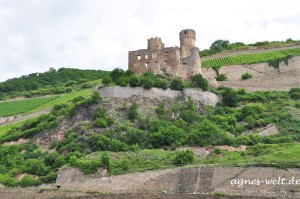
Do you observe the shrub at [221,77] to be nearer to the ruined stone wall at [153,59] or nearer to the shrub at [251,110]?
the ruined stone wall at [153,59]

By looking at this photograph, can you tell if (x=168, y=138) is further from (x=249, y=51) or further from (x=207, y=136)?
Answer: (x=249, y=51)

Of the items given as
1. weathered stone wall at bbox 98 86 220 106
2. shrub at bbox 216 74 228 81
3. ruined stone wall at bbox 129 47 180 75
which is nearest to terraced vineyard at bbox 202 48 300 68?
shrub at bbox 216 74 228 81

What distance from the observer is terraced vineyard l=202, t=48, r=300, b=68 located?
65812 mm

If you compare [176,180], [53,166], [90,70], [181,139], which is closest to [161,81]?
[181,139]

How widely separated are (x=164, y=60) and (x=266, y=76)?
9.83 metres

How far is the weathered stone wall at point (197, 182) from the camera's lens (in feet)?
108

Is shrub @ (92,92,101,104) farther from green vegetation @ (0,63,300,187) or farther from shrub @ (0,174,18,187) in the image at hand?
shrub @ (0,174,18,187)

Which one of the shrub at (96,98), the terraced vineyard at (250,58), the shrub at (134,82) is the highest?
the terraced vineyard at (250,58)

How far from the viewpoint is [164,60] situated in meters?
56.6

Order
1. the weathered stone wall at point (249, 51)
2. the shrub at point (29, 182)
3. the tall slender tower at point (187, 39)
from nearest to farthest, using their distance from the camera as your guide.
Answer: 1. the shrub at point (29, 182)
2. the tall slender tower at point (187, 39)
3. the weathered stone wall at point (249, 51)

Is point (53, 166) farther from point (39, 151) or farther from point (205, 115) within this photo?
point (205, 115)

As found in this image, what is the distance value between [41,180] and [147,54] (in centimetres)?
1910

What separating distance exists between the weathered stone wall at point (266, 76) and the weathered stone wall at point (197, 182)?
22.9m

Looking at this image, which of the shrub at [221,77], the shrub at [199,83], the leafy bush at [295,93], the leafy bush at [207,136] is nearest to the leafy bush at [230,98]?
the shrub at [199,83]
